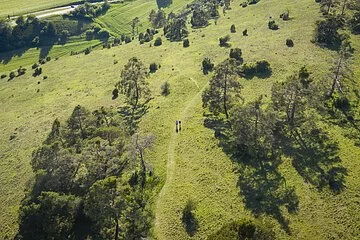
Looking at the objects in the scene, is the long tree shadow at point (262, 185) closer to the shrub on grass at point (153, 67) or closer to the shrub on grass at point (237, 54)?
the shrub on grass at point (237, 54)

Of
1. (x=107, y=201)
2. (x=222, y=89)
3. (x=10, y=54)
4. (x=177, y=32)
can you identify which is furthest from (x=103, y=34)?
(x=107, y=201)

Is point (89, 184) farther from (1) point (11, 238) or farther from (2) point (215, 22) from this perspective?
(2) point (215, 22)

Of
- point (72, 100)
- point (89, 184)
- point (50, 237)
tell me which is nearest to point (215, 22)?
point (72, 100)

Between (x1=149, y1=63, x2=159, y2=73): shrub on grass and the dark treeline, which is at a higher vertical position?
(x1=149, y1=63, x2=159, y2=73): shrub on grass

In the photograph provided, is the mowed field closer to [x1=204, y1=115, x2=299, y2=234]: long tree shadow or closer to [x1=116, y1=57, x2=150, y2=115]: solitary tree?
[x1=204, y1=115, x2=299, y2=234]: long tree shadow

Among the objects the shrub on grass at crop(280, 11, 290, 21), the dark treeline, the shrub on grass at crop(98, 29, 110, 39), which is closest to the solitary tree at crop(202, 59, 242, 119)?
the dark treeline

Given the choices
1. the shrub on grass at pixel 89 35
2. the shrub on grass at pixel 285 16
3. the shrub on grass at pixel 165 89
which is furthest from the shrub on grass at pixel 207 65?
the shrub on grass at pixel 89 35

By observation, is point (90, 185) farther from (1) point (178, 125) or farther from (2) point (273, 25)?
(2) point (273, 25)
